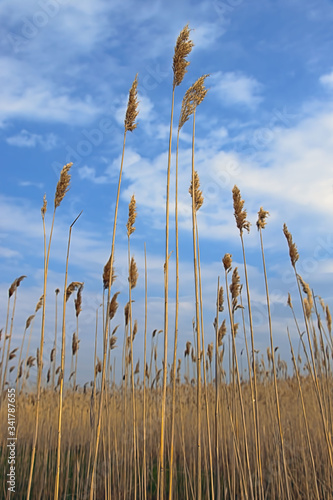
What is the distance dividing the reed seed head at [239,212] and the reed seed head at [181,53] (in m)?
0.85

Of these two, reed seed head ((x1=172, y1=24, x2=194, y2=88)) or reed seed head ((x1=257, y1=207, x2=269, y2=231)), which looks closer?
reed seed head ((x1=172, y1=24, x2=194, y2=88))

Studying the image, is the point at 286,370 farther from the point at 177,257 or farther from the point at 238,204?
the point at 177,257

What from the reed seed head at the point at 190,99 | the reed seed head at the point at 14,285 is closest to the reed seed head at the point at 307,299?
the reed seed head at the point at 190,99

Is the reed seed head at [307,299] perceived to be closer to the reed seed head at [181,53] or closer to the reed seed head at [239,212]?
the reed seed head at [239,212]

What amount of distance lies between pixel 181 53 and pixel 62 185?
0.85 meters

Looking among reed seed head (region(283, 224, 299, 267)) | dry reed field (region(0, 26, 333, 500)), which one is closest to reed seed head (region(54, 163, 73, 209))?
dry reed field (region(0, 26, 333, 500))

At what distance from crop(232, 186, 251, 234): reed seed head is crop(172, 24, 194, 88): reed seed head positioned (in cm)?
85

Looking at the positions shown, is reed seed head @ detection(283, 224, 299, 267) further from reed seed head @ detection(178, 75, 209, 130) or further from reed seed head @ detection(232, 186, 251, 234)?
reed seed head @ detection(178, 75, 209, 130)

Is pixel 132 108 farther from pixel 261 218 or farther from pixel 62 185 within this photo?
pixel 261 218

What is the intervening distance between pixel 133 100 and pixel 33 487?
3.56 meters

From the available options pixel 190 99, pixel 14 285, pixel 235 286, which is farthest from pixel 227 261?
pixel 14 285

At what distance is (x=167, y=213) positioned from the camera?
5.73 ft

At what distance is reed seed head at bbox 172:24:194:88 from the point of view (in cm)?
188

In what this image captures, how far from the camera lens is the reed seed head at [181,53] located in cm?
188
